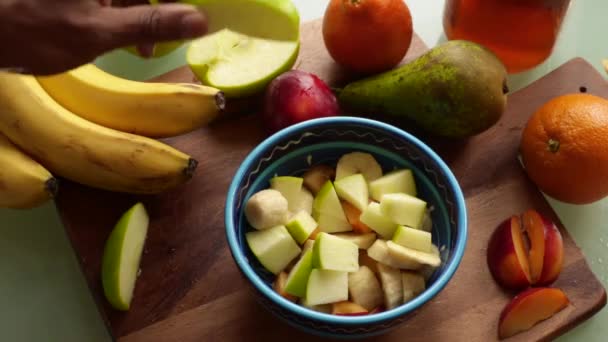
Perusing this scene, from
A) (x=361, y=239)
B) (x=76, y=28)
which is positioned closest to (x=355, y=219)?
(x=361, y=239)

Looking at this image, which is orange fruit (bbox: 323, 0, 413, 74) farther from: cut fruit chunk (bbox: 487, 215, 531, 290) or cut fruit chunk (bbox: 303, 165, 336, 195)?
cut fruit chunk (bbox: 487, 215, 531, 290)

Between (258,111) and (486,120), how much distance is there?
32 cm

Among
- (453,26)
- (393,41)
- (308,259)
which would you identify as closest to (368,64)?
(393,41)

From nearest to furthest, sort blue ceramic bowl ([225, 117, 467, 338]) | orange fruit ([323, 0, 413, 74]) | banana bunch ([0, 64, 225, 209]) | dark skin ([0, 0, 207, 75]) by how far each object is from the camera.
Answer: dark skin ([0, 0, 207, 75]), blue ceramic bowl ([225, 117, 467, 338]), banana bunch ([0, 64, 225, 209]), orange fruit ([323, 0, 413, 74])

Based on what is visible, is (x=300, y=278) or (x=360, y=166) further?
(x=360, y=166)

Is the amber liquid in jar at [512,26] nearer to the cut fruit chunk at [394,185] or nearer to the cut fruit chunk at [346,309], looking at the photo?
the cut fruit chunk at [394,185]

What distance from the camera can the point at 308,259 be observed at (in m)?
0.74

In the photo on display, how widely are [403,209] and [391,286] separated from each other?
0.30 feet

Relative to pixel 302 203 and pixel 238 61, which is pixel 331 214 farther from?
pixel 238 61

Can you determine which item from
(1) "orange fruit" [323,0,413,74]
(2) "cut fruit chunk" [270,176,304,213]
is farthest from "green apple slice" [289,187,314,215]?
(1) "orange fruit" [323,0,413,74]

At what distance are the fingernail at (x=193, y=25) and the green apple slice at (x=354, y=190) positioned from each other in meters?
0.29

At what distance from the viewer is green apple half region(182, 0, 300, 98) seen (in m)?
0.91

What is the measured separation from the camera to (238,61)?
0.94 m

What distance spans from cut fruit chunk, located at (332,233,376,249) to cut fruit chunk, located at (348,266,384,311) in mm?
35
